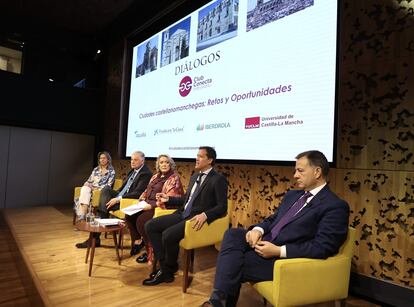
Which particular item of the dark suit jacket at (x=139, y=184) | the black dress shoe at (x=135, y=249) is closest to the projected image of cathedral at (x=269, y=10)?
the dark suit jacket at (x=139, y=184)

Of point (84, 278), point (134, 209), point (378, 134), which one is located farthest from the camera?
point (134, 209)

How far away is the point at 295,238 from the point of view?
1.83 m

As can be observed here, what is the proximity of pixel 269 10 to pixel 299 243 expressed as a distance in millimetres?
2383

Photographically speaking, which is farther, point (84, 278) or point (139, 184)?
point (139, 184)

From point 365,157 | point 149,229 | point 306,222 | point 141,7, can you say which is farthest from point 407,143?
point 141,7

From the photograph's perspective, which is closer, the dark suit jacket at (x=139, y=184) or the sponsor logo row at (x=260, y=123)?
the sponsor logo row at (x=260, y=123)

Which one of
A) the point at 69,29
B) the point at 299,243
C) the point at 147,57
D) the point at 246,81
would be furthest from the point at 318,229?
the point at 69,29

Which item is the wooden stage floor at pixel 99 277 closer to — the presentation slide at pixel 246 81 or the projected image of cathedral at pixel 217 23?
the presentation slide at pixel 246 81

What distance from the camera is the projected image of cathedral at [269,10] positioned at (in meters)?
2.85

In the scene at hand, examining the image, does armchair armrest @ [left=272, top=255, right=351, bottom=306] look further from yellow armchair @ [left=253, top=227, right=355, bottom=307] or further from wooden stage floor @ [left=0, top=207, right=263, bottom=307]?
wooden stage floor @ [left=0, top=207, right=263, bottom=307]

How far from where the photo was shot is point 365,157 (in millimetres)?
2465

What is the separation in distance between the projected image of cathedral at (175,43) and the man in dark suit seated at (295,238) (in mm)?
2961

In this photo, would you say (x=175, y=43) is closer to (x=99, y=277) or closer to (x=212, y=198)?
(x=212, y=198)

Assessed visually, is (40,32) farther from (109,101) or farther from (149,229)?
(149,229)
